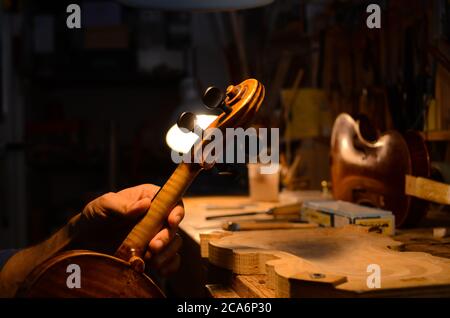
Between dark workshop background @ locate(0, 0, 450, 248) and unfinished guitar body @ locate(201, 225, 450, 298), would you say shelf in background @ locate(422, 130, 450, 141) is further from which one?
dark workshop background @ locate(0, 0, 450, 248)

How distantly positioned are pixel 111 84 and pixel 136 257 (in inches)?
156

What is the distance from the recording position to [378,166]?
6.10ft

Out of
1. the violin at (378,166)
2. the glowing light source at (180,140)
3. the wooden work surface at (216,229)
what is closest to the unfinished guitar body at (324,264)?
the wooden work surface at (216,229)

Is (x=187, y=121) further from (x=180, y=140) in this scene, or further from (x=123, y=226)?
(x=180, y=140)

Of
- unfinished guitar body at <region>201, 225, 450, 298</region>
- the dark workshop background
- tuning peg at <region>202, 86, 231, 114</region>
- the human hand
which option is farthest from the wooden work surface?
the dark workshop background

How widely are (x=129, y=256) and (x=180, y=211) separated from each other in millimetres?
154

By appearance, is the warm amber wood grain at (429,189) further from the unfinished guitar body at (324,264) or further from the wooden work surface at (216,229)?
the unfinished guitar body at (324,264)

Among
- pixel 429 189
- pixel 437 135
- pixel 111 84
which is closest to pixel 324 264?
pixel 429 189

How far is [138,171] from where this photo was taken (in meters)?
4.56

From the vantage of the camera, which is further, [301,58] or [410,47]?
[301,58]

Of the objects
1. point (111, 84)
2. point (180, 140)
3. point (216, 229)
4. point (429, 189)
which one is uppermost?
point (111, 84)

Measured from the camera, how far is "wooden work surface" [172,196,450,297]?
4.08 ft

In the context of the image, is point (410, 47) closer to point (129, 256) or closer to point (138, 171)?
point (129, 256)

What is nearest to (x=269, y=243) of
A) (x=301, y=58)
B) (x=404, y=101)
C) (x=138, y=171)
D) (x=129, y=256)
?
(x=129, y=256)
